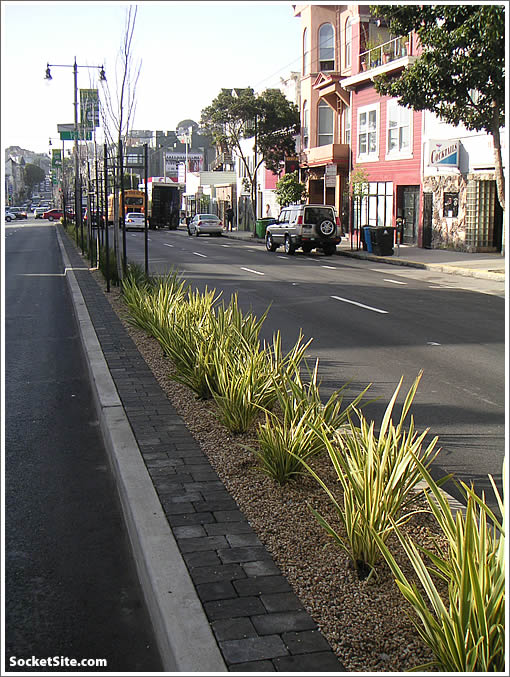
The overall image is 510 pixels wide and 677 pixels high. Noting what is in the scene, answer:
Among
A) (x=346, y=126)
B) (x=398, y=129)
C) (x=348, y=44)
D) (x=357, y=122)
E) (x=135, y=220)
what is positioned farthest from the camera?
(x=135, y=220)

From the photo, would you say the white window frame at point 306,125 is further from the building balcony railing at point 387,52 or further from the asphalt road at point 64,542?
the asphalt road at point 64,542

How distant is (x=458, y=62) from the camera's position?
19250 mm

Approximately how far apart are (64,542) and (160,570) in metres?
1.16

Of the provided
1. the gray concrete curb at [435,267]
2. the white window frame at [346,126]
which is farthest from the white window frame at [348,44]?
the gray concrete curb at [435,267]

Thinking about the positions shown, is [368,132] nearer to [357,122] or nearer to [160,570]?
[357,122]

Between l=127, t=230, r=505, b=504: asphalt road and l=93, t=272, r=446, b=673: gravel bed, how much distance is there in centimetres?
124

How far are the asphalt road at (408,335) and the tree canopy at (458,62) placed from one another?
4.20m

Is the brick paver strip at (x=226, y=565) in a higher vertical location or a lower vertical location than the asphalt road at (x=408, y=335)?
lower

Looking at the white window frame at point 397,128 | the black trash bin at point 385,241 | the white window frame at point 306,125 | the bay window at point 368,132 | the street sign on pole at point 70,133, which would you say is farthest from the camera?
the white window frame at point 306,125

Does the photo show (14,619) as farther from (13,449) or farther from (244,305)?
(244,305)

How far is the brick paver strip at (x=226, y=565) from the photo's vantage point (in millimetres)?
3090

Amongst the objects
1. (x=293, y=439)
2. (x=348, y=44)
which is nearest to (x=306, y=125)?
(x=348, y=44)

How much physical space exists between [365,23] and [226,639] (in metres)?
39.1

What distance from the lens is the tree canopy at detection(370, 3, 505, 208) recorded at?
18.3 m
